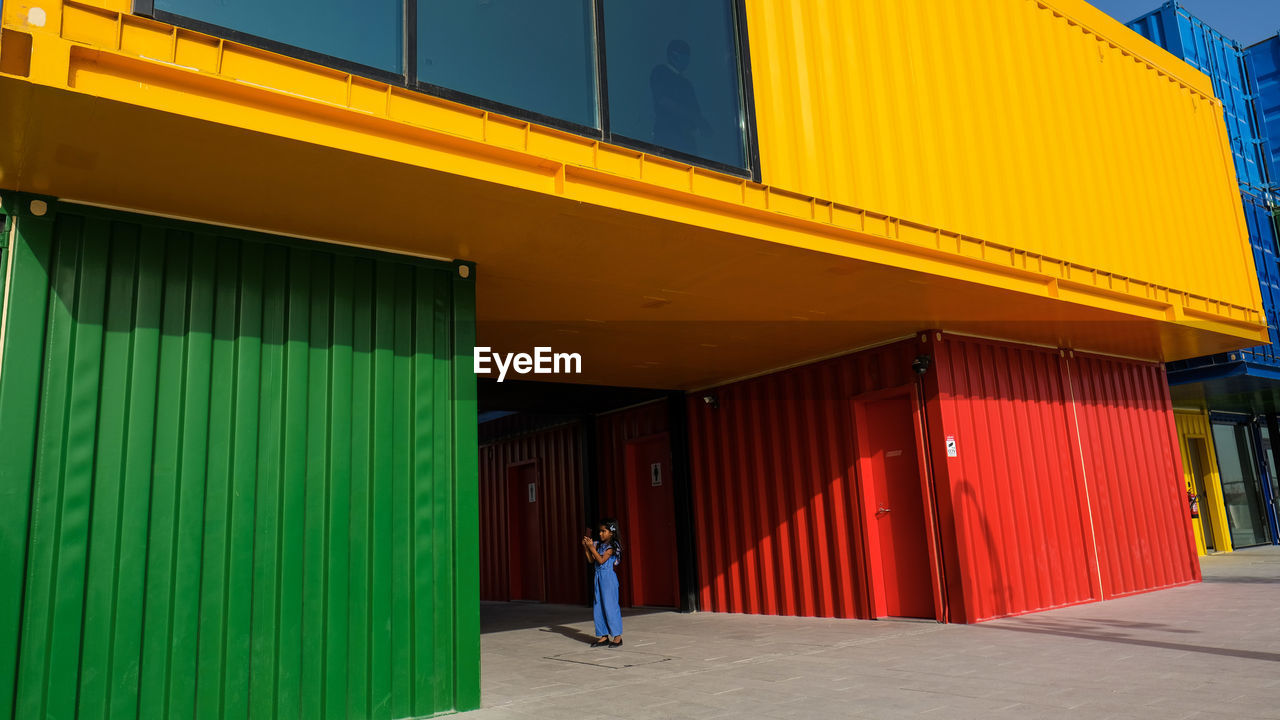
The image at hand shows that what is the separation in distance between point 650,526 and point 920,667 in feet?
23.8

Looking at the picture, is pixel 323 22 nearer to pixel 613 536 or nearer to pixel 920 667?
pixel 613 536

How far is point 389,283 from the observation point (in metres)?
6.35

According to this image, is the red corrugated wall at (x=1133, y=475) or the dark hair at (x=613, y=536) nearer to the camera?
the dark hair at (x=613, y=536)

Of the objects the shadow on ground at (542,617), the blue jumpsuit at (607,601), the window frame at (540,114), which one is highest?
the window frame at (540,114)

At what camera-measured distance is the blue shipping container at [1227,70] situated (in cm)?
1768

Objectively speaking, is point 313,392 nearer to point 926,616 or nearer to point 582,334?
point 582,334

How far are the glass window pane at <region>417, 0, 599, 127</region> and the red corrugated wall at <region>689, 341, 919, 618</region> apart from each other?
582 cm

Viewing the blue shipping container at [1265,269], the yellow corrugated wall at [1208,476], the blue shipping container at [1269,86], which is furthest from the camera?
the blue shipping container at [1269,86]

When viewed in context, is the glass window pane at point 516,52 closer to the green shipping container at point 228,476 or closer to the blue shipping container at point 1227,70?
the green shipping container at point 228,476

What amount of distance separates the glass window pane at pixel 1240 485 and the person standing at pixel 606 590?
17.3m

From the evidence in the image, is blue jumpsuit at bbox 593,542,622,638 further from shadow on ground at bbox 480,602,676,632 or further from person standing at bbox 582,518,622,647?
shadow on ground at bbox 480,602,676,632

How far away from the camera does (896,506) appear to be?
1024cm

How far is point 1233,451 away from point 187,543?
22.8 meters

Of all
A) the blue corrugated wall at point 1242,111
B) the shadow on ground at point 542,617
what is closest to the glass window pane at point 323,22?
the shadow on ground at point 542,617
